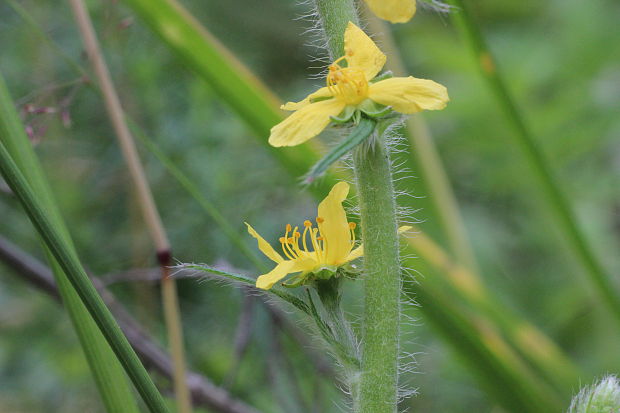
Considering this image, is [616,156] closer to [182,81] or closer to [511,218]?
[511,218]

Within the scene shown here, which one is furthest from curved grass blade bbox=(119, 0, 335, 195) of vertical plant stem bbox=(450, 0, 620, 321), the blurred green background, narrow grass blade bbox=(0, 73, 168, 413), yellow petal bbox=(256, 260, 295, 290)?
narrow grass blade bbox=(0, 73, 168, 413)

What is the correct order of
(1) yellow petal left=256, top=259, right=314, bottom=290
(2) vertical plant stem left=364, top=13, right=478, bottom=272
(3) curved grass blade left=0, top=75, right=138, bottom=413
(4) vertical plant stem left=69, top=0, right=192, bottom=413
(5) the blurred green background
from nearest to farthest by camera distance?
(1) yellow petal left=256, top=259, right=314, bottom=290 → (3) curved grass blade left=0, top=75, right=138, bottom=413 → (4) vertical plant stem left=69, top=0, right=192, bottom=413 → (2) vertical plant stem left=364, top=13, right=478, bottom=272 → (5) the blurred green background

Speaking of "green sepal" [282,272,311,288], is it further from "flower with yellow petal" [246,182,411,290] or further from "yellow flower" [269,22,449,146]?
"yellow flower" [269,22,449,146]

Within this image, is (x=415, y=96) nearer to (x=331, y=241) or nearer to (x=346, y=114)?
(x=346, y=114)

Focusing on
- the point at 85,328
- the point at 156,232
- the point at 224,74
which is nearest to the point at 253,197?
the point at 224,74

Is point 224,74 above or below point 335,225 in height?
above

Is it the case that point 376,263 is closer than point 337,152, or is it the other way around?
point 337,152

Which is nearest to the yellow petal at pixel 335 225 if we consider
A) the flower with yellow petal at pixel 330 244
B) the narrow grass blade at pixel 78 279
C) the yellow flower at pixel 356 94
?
the flower with yellow petal at pixel 330 244
